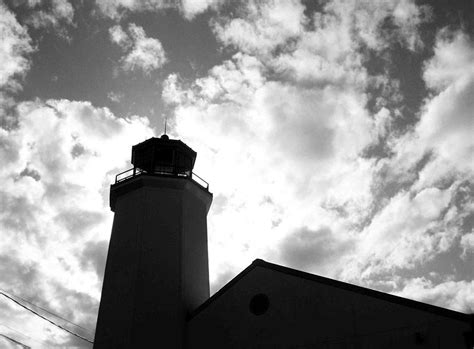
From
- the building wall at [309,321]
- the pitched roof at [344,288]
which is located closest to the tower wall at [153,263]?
the pitched roof at [344,288]

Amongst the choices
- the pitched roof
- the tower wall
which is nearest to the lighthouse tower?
the tower wall

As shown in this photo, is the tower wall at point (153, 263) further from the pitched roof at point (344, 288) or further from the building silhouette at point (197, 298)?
the pitched roof at point (344, 288)

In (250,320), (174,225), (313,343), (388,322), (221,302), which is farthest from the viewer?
(174,225)

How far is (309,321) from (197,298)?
6.40 metres

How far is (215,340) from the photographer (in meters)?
17.1

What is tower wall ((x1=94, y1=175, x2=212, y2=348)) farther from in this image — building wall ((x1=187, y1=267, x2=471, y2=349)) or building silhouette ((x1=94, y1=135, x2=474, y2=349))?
building wall ((x1=187, y1=267, x2=471, y2=349))

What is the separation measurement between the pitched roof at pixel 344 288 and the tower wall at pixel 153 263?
1286mm

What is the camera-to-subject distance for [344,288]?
14516mm

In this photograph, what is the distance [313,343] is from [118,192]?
12332mm

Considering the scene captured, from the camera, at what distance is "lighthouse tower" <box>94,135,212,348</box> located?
1803 cm

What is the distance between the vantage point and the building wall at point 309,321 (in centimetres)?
1262

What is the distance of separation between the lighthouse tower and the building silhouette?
4 cm

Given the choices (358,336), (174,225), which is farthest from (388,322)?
(174,225)

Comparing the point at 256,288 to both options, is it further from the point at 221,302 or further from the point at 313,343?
the point at 313,343
